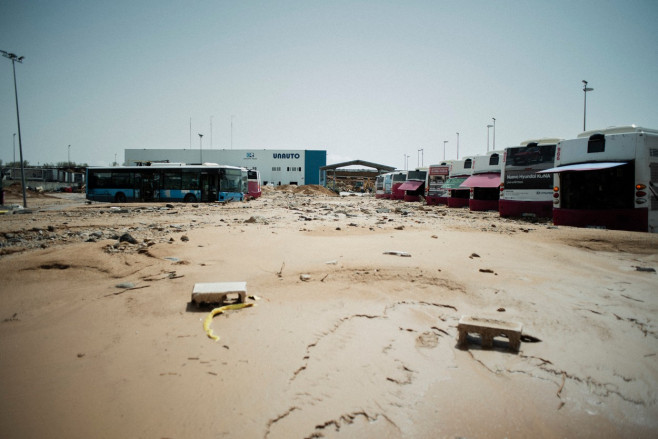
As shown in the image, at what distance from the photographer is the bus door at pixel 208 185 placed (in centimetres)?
2338

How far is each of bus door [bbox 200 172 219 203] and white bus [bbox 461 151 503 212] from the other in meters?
16.1

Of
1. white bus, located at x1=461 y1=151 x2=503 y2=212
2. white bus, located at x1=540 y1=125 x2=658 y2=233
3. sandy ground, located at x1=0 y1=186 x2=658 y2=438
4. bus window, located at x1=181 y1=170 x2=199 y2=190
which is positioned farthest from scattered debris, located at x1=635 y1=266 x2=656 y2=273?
bus window, located at x1=181 y1=170 x2=199 y2=190

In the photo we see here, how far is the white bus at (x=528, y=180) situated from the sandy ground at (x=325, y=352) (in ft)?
26.2

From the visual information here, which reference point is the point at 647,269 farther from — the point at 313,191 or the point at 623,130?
the point at 313,191

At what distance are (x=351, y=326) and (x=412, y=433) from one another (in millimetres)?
1389

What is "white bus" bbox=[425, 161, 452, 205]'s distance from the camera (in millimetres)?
22438

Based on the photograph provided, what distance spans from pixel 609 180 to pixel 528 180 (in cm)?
340

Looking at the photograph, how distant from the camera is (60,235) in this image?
7.99 meters

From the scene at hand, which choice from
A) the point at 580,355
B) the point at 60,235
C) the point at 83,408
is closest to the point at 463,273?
the point at 580,355

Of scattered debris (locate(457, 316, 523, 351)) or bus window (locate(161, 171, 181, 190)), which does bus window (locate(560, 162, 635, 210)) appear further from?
bus window (locate(161, 171, 181, 190))

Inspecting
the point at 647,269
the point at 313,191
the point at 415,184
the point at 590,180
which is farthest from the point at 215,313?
the point at 313,191

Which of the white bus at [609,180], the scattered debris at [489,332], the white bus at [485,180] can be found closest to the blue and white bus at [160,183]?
the white bus at [485,180]

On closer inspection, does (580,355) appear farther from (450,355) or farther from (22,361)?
(22,361)

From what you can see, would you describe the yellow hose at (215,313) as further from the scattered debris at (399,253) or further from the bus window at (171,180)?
the bus window at (171,180)
